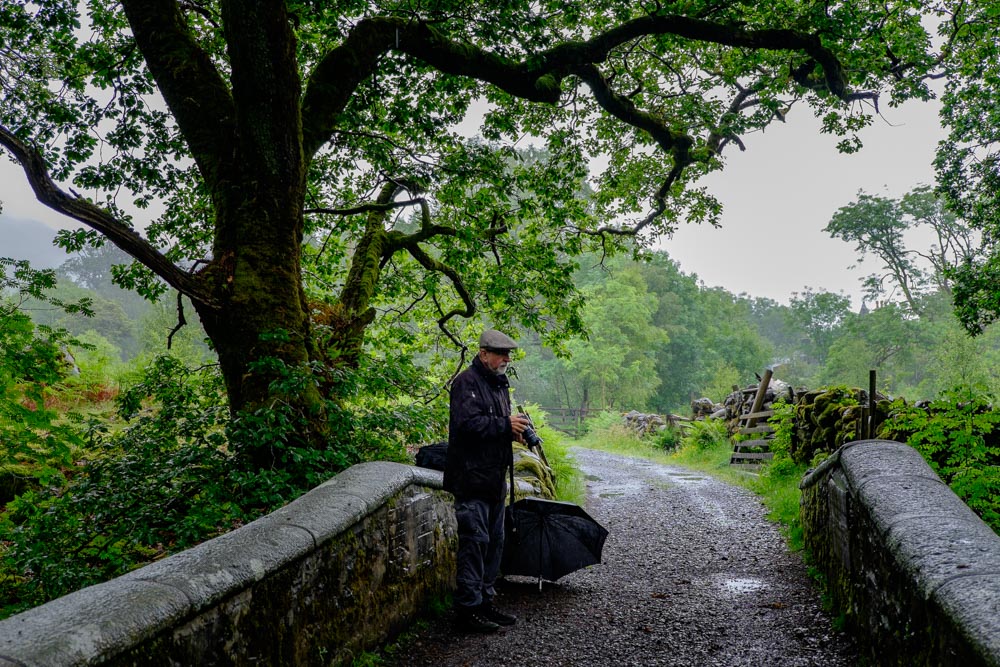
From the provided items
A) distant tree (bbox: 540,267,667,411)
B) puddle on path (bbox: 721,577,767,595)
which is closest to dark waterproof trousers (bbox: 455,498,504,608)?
puddle on path (bbox: 721,577,767,595)

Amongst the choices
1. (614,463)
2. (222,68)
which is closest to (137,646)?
(222,68)

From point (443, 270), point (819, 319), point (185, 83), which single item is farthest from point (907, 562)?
point (819, 319)

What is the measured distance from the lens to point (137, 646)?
200cm

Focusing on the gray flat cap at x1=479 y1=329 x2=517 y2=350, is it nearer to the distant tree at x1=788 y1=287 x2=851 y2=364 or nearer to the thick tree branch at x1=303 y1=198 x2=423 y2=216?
the thick tree branch at x1=303 y1=198 x2=423 y2=216

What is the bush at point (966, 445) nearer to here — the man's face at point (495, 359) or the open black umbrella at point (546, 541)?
the open black umbrella at point (546, 541)

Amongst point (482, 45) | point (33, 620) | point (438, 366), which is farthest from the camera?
point (438, 366)

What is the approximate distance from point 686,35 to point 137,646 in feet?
25.4

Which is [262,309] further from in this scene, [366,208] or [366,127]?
[366,127]

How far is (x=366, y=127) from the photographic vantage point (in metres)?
7.89

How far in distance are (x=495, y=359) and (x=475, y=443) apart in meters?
0.63

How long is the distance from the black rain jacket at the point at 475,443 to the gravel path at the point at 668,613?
3.34 feet

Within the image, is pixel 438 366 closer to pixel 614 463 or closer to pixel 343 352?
pixel 343 352

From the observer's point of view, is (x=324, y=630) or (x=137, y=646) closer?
(x=137, y=646)

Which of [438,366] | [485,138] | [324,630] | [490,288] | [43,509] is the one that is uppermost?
[485,138]
